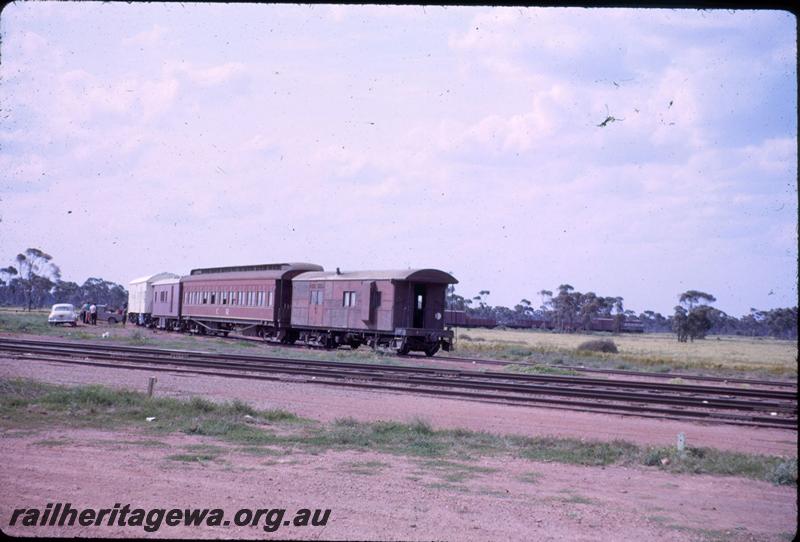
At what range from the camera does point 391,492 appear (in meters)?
7.69

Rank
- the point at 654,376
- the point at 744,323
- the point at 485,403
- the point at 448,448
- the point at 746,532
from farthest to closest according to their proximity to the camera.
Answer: the point at 744,323 → the point at 654,376 → the point at 485,403 → the point at 448,448 → the point at 746,532

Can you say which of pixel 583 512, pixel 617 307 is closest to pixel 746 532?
pixel 583 512

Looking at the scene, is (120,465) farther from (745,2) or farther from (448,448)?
(745,2)

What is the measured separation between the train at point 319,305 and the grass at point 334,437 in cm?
1531

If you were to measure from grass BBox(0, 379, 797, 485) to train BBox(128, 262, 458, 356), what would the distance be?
1531 centimetres

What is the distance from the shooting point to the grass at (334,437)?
32.6 ft

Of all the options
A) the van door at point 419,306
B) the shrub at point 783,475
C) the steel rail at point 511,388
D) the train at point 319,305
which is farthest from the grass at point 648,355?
the van door at point 419,306

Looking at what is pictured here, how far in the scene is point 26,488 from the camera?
7234 mm

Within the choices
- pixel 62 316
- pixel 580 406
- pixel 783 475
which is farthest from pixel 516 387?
pixel 62 316

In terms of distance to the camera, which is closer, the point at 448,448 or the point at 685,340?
the point at 448,448

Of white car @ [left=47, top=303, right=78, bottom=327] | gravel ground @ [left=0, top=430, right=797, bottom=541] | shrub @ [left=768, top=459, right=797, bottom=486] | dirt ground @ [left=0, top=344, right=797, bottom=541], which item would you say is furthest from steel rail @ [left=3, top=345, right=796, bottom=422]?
white car @ [left=47, top=303, right=78, bottom=327]

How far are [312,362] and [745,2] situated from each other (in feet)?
65.7

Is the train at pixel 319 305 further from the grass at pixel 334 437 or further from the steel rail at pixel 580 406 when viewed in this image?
the grass at pixel 334 437

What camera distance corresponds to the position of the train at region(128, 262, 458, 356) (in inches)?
1123
